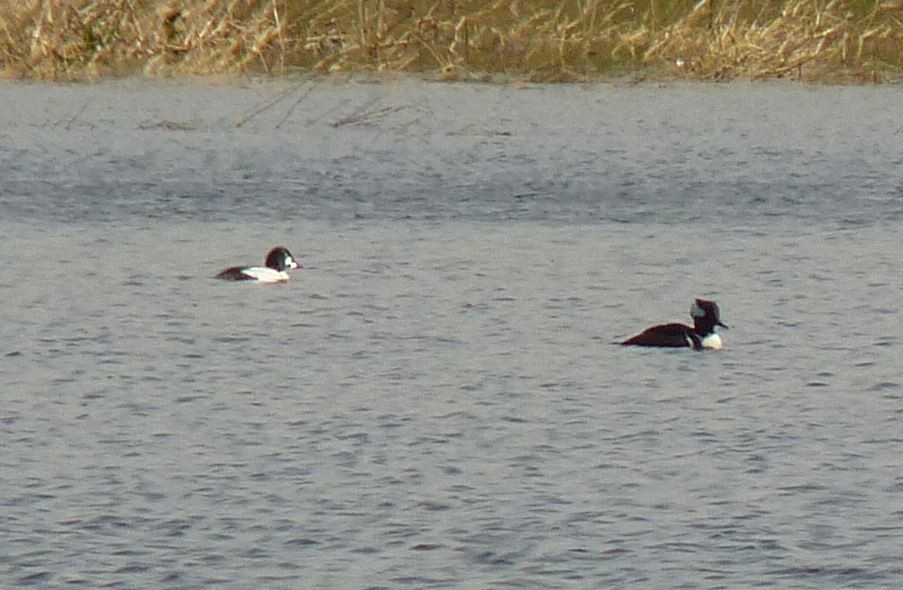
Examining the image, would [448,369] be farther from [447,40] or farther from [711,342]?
[447,40]

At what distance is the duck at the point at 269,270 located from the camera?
13.5 meters

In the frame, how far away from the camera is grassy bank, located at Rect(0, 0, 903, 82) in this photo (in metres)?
26.8

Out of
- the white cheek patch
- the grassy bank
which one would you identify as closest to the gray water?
the white cheek patch

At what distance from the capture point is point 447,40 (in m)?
31.1

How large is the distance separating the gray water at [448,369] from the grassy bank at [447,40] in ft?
14.8

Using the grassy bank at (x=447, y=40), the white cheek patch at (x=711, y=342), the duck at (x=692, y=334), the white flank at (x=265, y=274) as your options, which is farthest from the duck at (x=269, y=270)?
the grassy bank at (x=447, y=40)

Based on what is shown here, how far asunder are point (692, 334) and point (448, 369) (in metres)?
1.24

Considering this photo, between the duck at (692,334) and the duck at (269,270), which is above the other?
the duck at (692,334)

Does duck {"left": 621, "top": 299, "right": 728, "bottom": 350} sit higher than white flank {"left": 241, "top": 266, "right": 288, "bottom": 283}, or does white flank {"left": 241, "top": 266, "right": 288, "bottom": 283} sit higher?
duck {"left": 621, "top": 299, "right": 728, "bottom": 350}

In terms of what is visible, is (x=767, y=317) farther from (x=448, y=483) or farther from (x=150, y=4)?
(x=150, y=4)

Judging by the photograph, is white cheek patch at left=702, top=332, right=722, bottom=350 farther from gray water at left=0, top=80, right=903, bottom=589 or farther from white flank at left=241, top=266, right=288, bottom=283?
white flank at left=241, top=266, right=288, bottom=283

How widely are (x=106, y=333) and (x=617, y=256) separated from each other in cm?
431

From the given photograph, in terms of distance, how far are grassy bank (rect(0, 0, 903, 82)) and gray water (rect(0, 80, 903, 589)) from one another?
14.8ft

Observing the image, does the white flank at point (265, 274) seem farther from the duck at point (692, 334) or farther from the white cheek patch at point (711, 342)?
the white cheek patch at point (711, 342)
